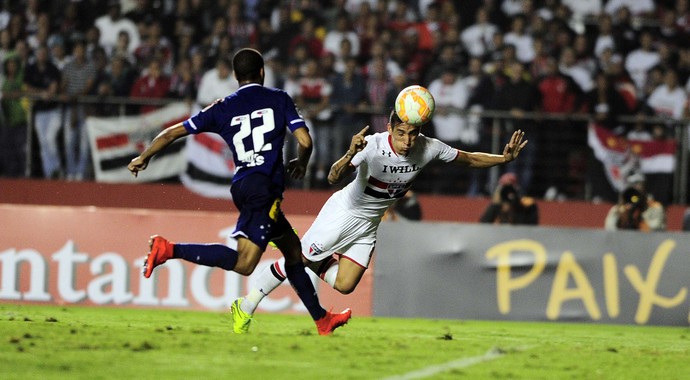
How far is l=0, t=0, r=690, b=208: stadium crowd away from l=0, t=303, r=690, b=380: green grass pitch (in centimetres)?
483

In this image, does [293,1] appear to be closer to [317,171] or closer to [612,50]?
[317,171]

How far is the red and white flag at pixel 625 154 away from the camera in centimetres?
1705

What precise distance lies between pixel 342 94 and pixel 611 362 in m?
8.93

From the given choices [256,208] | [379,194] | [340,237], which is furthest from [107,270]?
[256,208]

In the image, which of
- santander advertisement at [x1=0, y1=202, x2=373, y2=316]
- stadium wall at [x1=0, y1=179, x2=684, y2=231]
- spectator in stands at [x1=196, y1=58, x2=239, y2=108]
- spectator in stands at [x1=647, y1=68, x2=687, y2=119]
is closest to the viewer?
santander advertisement at [x1=0, y1=202, x2=373, y2=316]

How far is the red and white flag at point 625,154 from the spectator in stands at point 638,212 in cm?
101

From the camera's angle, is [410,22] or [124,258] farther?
[410,22]

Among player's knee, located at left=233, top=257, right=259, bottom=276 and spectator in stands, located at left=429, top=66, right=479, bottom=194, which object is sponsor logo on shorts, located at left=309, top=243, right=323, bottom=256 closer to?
player's knee, located at left=233, top=257, right=259, bottom=276

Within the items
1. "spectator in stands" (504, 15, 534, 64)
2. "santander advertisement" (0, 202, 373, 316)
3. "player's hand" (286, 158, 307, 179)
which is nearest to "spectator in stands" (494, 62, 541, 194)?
"spectator in stands" (504, 15, 534, 64)

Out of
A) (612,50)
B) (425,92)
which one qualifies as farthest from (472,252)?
(612,50)

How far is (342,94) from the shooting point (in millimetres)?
17062

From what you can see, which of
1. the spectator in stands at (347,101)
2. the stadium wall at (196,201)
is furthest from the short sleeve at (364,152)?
the spectator in stands at (347,101)

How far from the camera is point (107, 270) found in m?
14.0

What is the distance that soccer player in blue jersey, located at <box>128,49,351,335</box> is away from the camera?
8.98 meters
